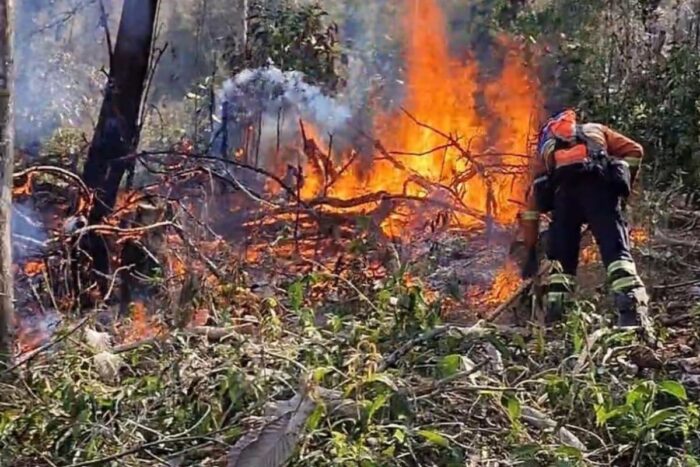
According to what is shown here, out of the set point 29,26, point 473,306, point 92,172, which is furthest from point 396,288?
point 29,26

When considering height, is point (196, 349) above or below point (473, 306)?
below

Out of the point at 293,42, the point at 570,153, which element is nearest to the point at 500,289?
the point at 570,153

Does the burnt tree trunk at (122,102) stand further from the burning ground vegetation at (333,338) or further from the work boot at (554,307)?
the work boot at (554,307)

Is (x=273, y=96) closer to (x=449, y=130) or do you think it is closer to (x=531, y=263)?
(x=449, y=130)

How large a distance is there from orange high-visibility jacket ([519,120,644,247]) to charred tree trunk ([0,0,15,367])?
278cm

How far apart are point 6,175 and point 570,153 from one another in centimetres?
283

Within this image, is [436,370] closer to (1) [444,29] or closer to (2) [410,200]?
(2) [410,200]

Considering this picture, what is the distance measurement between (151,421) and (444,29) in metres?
8.28

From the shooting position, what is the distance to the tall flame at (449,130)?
26.4 feet

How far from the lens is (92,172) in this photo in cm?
773

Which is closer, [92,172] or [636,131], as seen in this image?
[92,172]

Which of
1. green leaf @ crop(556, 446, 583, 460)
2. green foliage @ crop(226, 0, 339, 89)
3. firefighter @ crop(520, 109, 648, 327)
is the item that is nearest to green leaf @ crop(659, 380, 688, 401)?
green leaf @ crop(556, 446, 583, 460)

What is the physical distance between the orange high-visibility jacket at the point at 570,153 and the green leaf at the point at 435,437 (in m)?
2.35

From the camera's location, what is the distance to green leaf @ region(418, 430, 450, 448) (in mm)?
3105
